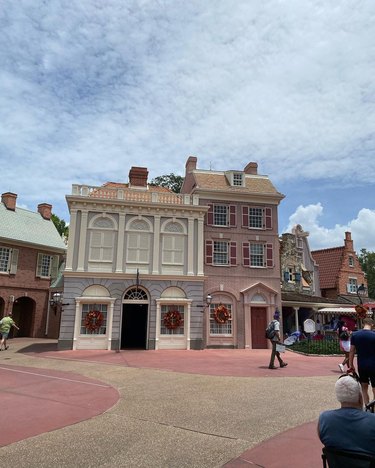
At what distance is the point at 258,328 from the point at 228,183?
939cm

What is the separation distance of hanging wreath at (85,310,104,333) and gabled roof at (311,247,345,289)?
23.9 meters

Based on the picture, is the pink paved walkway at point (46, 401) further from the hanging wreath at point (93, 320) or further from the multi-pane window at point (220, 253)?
the multi-pane window at point (220, 253)

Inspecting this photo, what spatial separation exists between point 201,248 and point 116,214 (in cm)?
522

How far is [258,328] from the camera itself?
23.4m

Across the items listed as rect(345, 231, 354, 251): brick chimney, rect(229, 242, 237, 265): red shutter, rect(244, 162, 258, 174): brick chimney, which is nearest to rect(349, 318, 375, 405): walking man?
rect(229, 242, 237, 265): red shutter

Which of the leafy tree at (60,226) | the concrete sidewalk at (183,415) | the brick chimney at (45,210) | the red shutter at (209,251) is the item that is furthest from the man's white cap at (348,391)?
the leafy tree at (60,226)

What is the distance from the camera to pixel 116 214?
22.0m

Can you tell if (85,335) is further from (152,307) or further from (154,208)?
(154,208)

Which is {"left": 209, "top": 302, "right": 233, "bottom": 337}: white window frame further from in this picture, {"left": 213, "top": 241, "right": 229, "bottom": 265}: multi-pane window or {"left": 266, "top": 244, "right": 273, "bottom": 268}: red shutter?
{"left": 266, "top": 244, "right": 273, "bottom": 268}: red shutter

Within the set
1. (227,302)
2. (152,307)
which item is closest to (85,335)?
(152,307)

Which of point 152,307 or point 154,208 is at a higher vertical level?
point 154,208

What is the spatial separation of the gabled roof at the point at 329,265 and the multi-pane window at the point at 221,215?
56.2 ft

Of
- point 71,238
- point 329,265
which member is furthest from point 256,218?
point 329,265

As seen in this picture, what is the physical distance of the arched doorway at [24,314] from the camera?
29.3m
